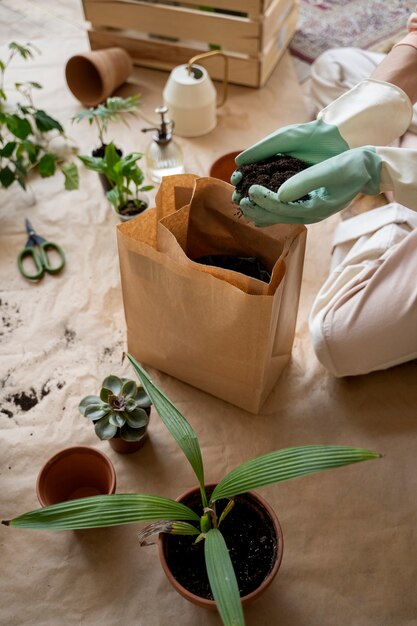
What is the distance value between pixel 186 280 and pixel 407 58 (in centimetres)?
65

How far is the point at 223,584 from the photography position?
752 mm

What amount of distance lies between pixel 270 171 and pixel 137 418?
0.50 m

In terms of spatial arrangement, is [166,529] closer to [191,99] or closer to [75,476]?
[75,476]

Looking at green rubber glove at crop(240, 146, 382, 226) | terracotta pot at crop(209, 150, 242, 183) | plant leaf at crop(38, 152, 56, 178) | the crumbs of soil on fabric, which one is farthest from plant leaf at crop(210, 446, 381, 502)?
plant leaf at crop(38, 152, 56, 178)

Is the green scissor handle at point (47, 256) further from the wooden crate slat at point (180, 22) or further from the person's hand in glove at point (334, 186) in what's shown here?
the wooden crate slat at point (180, 22)

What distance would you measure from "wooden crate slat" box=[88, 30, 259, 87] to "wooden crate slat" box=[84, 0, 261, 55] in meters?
0.05

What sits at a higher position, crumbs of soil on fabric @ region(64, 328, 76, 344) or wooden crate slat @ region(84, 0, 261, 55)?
wooden crate slat @ region(84, 0, 261, 55)

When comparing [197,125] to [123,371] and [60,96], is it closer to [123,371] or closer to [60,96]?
[60,96]

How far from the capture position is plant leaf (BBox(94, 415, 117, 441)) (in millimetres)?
1120

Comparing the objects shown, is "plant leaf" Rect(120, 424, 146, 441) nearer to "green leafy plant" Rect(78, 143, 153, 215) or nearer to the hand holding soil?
the hand holding soil

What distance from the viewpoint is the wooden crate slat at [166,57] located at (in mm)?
1966

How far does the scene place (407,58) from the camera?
1243 millimetres

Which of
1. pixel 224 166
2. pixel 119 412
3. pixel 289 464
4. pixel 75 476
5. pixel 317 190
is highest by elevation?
pixel 317 190

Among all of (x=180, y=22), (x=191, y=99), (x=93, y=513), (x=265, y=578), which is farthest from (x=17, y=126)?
(x=265, y=578)
